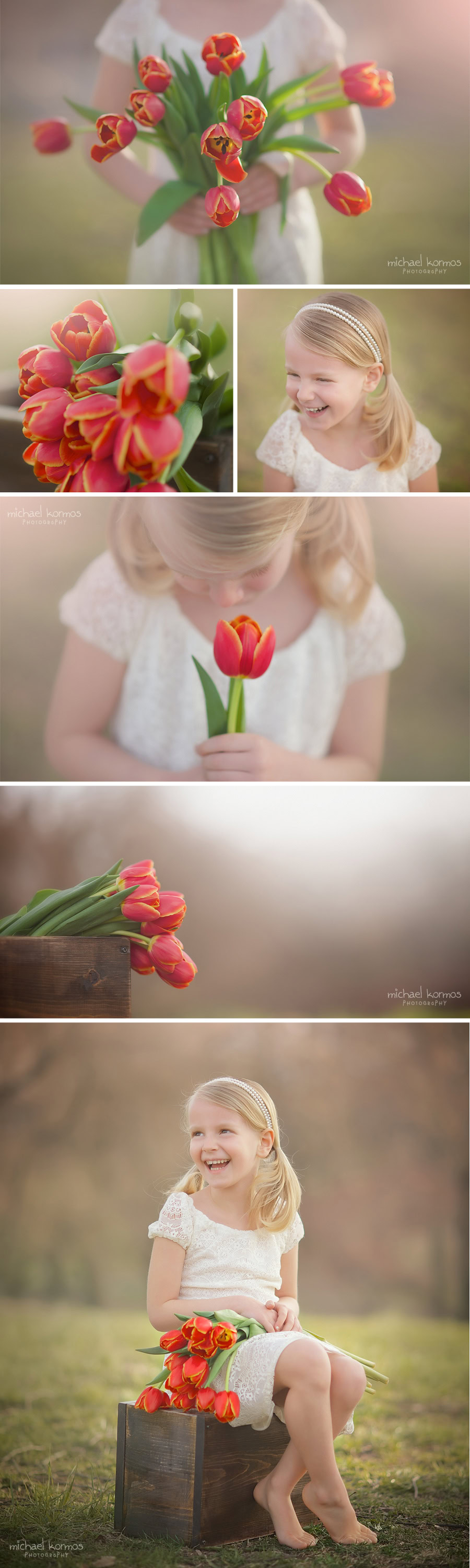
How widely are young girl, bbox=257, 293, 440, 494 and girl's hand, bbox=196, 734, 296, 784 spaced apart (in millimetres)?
280

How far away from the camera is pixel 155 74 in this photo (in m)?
1.33

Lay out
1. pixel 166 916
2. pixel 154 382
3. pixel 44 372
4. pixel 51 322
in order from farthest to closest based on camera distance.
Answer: pixel 51 322 < pixel 166 916 < pixel 44 372 < pixel 154 382

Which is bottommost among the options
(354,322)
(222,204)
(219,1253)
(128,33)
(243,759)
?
(219,1253)

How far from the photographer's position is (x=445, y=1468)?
1301 mm

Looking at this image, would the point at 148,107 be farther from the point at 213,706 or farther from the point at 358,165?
the point at 213,706

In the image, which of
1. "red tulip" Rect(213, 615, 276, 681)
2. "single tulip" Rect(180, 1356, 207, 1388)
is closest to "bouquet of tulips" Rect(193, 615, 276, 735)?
"red tulip" Rect(213, 615, 276, 681)

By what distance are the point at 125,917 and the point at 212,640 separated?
1.00 feet

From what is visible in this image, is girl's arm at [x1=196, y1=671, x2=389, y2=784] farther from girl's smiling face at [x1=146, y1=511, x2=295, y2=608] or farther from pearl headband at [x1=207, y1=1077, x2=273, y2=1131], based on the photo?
pearl headband at [x1=207, y1=1077, x2=273, y2=1131]

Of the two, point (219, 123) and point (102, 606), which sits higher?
point (219, 123)

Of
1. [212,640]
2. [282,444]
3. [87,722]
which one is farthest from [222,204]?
[87,722]

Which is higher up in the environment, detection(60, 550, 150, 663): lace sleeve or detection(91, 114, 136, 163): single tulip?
detection(91, 114, 136, 163): single tulip

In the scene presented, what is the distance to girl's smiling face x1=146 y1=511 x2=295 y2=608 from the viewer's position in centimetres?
130

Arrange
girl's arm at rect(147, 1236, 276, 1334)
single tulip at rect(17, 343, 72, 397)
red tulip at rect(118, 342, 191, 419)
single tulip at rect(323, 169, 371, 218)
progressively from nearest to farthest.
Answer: red tulip at rect(118, 342, 191, 419), single tulip at rect(17, 343, 72, 397), girl's arm at rect(147, 1236, 276, 1334), single tulip at rect(323, 169, 371, 218)

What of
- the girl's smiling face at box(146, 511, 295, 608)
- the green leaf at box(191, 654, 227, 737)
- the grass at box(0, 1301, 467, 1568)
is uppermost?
the girl's smiling face at box(146, 511, 295, 608)
